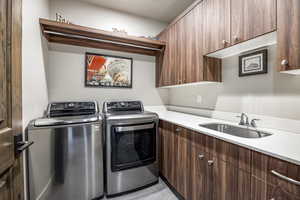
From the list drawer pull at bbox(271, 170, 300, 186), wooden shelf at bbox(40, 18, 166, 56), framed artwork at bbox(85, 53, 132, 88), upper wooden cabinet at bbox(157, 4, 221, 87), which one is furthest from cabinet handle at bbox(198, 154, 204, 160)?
wooden shelf at bbox(40, 18, 166, 56)

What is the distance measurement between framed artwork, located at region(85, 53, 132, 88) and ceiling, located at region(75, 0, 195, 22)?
903 mm

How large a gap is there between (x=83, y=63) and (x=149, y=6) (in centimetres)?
155

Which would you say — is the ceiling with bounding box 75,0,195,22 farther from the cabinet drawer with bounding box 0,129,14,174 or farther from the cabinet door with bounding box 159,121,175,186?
the cabinet drawer with bounding box 0,129,14,174

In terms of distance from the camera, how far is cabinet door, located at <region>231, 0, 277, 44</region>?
108 cm

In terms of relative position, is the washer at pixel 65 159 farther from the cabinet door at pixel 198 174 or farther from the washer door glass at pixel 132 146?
the cabinet door at pixel 198 174

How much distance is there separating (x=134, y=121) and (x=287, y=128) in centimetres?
160

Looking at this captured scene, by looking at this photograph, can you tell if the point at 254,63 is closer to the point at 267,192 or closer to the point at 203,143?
the point at 203,143

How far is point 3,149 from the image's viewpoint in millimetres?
635

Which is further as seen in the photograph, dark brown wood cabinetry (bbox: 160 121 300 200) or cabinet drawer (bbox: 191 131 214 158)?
cabinet drawer (bbox: 191 131 214 158)

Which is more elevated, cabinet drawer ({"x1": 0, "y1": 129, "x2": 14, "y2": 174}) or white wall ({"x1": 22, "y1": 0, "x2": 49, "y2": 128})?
white wall ({"x1": 22, "y1": 0, "x2": 49, "y2": 128})

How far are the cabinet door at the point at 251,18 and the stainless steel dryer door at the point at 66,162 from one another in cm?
181

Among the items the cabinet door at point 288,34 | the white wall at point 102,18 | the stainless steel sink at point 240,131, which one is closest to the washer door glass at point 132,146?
the stainless steel sink at point 240,131

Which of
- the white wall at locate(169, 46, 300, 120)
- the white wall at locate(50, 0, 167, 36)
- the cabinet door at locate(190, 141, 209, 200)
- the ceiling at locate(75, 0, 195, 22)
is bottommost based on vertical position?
the cabinet door at locate(190, 141, 209, 200)

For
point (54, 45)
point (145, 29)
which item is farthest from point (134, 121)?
point (145, 29)
